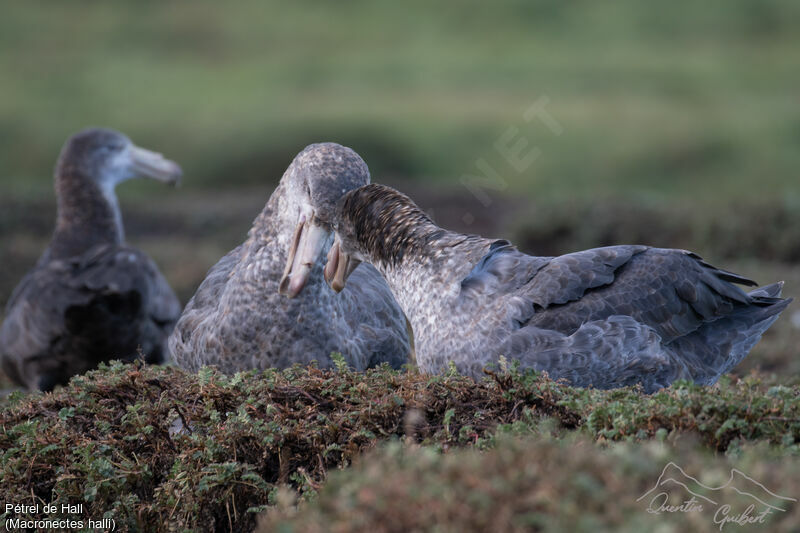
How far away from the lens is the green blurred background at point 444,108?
46.4 feet

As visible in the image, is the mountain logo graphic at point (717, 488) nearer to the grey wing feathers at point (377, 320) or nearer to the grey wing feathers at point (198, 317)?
the grey wing feathers at point (377, 320)

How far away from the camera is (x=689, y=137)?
1939cm

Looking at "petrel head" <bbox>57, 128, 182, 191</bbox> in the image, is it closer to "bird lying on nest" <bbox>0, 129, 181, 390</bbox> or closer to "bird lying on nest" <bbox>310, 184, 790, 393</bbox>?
"bird lying on nest" <bbox>0, 129, 181, 390</bbox>

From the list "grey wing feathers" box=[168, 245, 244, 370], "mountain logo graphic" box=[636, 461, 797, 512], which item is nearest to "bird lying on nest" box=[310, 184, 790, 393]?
"grey wing feathers" box=[168, 245, 244, 370]

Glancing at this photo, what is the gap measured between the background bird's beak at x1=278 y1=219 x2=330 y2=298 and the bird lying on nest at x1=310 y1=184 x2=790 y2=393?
0.31 ft

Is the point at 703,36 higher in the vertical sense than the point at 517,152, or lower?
higher

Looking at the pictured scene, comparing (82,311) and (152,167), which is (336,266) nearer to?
(82,311)

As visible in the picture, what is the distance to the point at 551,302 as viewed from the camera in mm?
4336

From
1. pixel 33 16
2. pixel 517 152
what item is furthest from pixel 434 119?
pixel 33 16

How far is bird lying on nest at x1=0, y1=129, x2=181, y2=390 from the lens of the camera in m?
7.38

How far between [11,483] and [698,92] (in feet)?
66.5

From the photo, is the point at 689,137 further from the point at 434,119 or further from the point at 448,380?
the point at 448,380

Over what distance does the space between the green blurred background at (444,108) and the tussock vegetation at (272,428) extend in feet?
27.4

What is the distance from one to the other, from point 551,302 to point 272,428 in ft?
4.62
